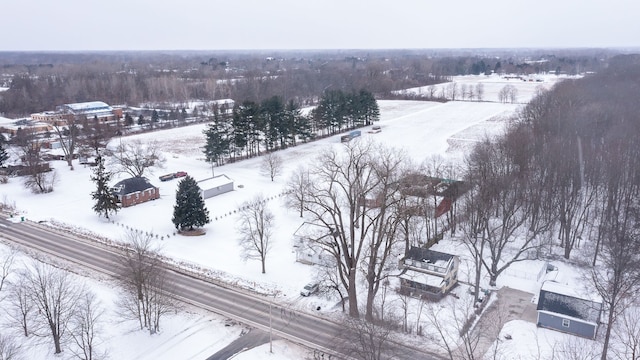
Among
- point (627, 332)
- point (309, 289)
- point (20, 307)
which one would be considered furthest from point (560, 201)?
point (20, 307)

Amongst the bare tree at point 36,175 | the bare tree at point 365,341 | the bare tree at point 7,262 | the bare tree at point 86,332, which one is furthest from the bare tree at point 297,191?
the bare tree at point 36,175

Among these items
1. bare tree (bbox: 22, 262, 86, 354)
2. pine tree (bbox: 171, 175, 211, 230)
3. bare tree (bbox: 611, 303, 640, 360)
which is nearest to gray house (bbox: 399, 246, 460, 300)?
bare tree (bbox: 611, 303, 640, 360)

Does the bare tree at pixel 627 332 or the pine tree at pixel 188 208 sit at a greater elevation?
the pine tree at pixel 188 208

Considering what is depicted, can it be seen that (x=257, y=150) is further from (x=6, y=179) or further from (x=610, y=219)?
(x=610, y=219)

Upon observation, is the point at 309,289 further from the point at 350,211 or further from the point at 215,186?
the point at 215,186

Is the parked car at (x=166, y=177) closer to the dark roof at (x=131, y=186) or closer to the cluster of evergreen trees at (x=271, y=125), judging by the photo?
the cluster of evergreen trees at (x=271, y=125)

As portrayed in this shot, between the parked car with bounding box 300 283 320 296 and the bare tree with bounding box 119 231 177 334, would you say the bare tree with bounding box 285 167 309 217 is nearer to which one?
the parked car with bounding box 300 283 320 296
